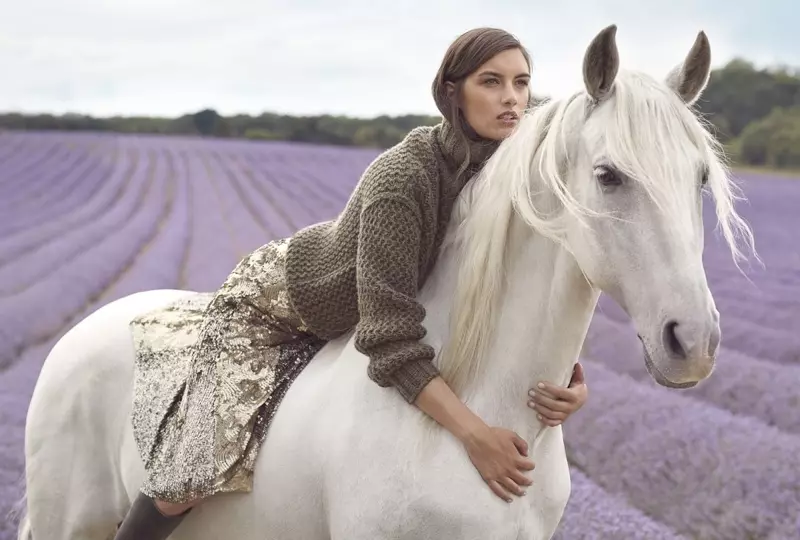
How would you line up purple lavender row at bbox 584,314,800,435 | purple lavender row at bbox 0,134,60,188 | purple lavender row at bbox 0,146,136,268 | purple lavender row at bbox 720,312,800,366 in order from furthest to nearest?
1. purple lavender row at bbox 0,134,60,188
2. purple lavender row at bbox 0,146,136,268
3. purple lavender row at bbox 720,312,800,366
4. purple lavender row at bbox 584,314,800,435

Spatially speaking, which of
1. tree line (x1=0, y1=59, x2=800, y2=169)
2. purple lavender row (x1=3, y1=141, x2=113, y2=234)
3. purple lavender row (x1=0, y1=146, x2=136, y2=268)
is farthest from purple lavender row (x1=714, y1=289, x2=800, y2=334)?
purple lavender row (x1=3, y1=141, x2=113, y2=234)

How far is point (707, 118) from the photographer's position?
2396 mm

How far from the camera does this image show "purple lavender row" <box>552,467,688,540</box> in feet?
6.13

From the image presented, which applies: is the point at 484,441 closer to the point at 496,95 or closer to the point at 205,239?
the point at 496,95

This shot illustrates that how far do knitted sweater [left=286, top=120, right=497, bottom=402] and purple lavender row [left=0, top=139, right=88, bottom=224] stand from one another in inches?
210

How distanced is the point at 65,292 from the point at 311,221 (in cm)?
180

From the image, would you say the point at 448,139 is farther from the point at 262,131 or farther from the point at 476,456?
the point at 262,131

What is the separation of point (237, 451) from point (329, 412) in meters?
0.16

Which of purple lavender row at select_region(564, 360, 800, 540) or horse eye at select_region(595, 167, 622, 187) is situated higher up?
horse eye at select_region(595, 167, 622, 187)

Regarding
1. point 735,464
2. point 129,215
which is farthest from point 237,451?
point 129,215

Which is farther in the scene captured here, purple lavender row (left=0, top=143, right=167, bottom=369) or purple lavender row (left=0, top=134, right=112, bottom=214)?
purple lavender row (left=0, top=134, right=112, bottom=214)

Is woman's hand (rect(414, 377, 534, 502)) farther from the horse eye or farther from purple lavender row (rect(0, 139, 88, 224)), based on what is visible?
purple lavender row (rect(0, 139, 88, 224))

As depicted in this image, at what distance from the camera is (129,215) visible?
6.00 metres

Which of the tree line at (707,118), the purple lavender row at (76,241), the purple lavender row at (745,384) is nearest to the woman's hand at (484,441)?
the purple lavender row at (745,384)
